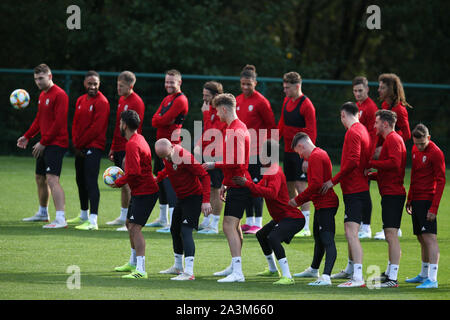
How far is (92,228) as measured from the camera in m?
12.1

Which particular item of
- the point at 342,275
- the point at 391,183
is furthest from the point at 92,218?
the point at 391,183

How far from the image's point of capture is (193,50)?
917 inches

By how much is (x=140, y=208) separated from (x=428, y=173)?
3.32m

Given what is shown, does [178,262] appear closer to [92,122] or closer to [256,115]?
[256,115]

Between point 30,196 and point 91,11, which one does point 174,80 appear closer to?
point 30,196

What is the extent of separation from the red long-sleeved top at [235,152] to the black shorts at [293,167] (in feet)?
10.1

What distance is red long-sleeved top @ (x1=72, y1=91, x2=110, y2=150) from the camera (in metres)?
12.3

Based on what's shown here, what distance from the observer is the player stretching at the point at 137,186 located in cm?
886

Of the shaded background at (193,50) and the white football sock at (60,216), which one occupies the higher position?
the shaded background at (193,50)

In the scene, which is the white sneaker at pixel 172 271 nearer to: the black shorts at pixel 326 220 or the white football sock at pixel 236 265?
the white football sock at pixel 236 265

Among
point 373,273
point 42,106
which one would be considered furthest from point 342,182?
point 42,106

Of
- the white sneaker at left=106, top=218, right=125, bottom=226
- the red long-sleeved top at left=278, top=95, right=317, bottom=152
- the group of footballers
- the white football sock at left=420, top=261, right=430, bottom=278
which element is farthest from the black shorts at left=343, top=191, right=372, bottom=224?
the white sneaker at left=106, top=218, right=125, bottom=226

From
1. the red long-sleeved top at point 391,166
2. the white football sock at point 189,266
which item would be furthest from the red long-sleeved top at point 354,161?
the white football sock at point 189,266

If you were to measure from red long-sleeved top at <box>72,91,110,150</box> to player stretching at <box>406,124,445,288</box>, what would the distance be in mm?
5198
